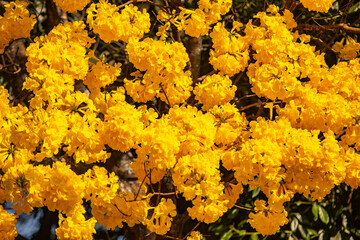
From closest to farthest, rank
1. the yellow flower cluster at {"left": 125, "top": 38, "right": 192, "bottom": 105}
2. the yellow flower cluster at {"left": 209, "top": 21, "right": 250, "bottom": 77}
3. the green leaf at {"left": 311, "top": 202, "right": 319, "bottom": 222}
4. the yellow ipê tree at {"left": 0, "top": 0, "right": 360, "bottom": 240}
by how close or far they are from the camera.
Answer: the yellow ipê tree at {"left": 0, "top": 0, "right": 360, "bottom": 240} < the yellow flower cluster at {"left": 125, "top": 38, "right": 192, "bottom": 105} < the yellow flower cluster at {"left": 209, "top": 21, "right": 250, "bottom": 77} < the green leaf at {"left": 311, "top": 202, "right": 319, "bottom": 222}

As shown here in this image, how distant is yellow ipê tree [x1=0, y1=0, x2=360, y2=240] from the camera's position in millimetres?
1901

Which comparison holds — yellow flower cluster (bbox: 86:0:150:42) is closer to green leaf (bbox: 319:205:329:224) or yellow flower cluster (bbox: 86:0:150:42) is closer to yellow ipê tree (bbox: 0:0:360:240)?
yellow ipê tree (bbox: 0:0:360:240)

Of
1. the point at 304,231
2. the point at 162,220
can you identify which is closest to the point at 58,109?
the point at 162,220

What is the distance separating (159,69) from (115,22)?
25cm

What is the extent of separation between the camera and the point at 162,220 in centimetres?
202

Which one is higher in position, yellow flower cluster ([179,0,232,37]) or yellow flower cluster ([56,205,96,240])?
yellow flower cluster ([179,0,232,37])

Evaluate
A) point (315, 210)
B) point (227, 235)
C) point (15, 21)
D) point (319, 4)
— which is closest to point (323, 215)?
point (315, 210)

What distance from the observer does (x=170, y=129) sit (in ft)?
6.41

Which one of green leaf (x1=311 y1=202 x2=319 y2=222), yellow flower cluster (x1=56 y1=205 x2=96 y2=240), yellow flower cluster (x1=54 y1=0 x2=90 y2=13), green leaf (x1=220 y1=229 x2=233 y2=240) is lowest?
green leaf (x1=220 y1=229 x2=233 y2=240)

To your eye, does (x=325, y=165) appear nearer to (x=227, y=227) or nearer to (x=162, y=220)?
(x=162, y=220)

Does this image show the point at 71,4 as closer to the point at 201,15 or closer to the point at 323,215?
the point at 201,15

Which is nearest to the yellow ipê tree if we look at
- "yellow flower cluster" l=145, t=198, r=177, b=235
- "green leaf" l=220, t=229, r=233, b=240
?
"yellow flower cluster" l=145, t=198, r=177, b=235

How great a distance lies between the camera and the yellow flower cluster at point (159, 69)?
2.12 metres

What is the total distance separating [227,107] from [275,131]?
205mm
